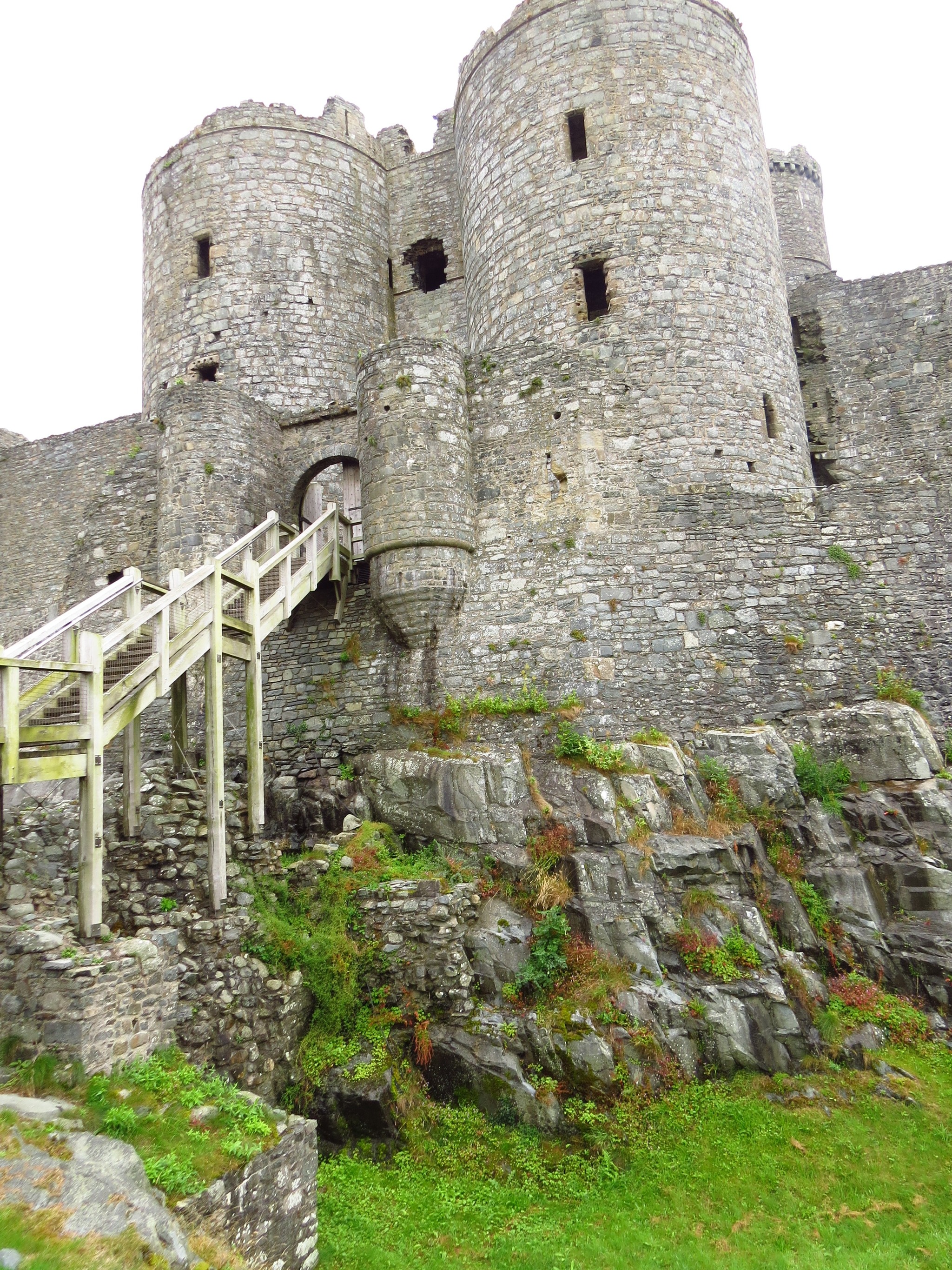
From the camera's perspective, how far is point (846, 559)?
41.1 ft

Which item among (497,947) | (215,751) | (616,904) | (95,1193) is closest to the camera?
(95,1193)

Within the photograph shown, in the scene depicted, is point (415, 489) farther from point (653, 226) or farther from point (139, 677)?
point (653, 226)

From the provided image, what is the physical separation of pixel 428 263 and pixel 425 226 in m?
0.77

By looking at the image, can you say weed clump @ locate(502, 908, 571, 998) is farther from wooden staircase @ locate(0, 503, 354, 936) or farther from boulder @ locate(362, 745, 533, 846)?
wooden staircase @ locate(0, 503, 354, 936)

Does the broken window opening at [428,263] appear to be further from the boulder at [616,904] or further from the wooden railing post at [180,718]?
the boulder at [616,904]

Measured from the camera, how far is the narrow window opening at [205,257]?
18031mm

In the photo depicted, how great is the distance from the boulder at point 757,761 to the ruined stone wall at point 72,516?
35.2ft

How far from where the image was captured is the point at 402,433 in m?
12.8

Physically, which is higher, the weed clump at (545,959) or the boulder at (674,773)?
the boulder at (674,773)

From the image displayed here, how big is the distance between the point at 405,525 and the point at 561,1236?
8780 mm

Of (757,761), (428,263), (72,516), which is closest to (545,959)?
(757,761)

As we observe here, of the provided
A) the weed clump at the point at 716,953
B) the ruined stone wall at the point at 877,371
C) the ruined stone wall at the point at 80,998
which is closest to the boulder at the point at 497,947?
the weed clump at the point at 716,953

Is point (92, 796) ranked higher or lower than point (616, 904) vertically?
higher

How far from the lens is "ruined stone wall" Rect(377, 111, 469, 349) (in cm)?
1864
